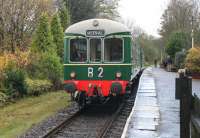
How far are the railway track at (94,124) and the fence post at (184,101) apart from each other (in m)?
4.61

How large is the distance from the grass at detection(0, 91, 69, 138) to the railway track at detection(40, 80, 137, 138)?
0.92 metres

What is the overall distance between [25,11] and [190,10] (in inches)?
1048

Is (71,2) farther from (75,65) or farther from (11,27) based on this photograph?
(75,65)

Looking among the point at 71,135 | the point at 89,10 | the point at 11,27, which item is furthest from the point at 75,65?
the point at 89,10

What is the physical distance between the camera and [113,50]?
628 inches

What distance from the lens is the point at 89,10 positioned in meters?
45.7

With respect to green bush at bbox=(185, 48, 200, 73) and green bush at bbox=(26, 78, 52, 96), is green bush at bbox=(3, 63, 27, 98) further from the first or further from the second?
green bush at bbox=(185, 48, 200, 73)

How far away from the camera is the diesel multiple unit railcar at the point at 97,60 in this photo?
15.5m

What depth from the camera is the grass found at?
41.5 feet

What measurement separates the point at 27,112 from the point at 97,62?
287cm

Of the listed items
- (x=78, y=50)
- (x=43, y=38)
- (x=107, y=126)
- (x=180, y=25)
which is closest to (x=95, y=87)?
(x=78, y=50)

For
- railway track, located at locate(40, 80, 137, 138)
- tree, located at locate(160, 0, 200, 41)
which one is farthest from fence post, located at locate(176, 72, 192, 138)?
tree, located at locate(160, 0, 200, 41)

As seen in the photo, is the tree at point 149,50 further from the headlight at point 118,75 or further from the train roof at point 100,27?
the headlight at point 118,75

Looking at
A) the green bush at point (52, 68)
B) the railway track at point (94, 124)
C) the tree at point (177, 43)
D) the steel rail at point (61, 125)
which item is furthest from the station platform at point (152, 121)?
the tree at point (177, 43)
